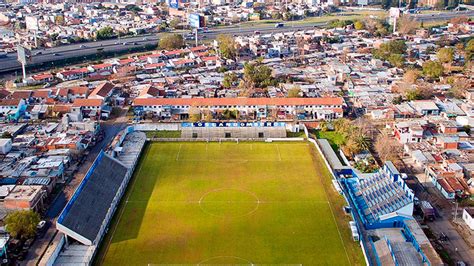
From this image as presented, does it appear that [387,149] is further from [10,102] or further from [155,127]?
[10,102]

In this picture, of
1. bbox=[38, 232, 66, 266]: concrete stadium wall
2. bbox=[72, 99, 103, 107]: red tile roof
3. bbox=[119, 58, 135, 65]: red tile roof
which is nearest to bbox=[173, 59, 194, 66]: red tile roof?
bbox=[119, 58, 135, 65]: red tile roof

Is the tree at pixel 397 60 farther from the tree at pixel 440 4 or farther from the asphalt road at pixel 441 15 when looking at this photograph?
the tree at pixel 440 4

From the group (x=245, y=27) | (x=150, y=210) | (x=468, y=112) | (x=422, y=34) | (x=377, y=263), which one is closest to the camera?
(x=377, y=263)

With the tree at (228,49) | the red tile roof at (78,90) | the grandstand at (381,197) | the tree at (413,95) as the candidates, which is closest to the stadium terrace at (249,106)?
the red tile roof at (78,90)

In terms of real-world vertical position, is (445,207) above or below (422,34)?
below

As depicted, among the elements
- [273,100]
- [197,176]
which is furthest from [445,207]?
[273,100]

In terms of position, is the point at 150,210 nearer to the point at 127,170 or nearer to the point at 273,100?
the point at 127,170

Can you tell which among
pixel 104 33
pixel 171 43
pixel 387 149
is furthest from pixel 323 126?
pixel 104 33
